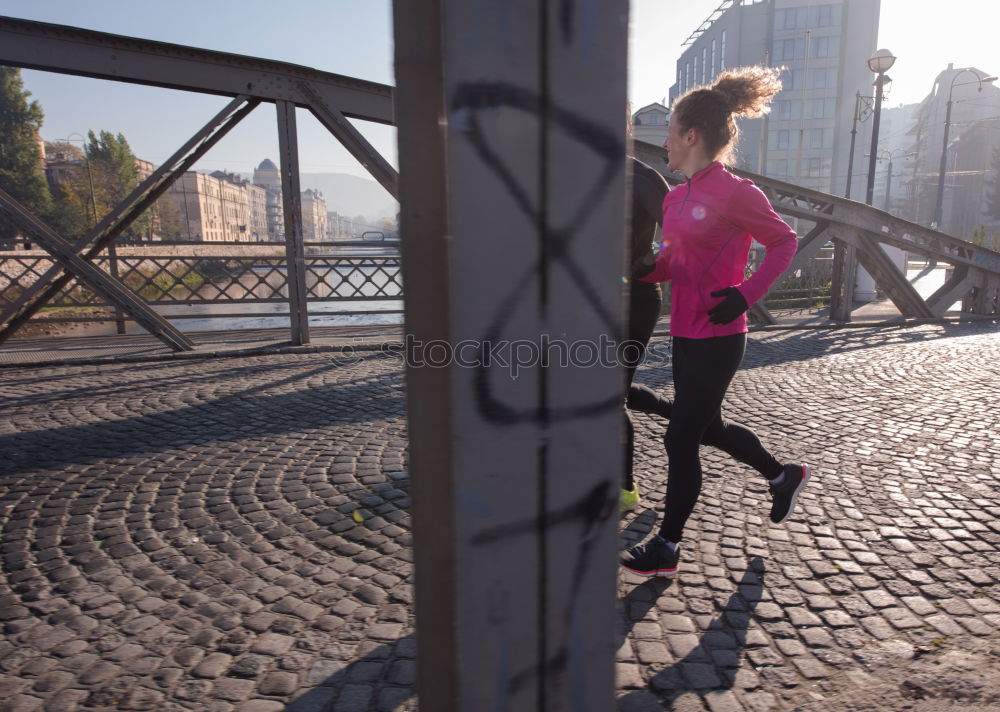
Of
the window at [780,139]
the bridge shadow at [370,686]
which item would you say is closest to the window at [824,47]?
the window at [780,139]

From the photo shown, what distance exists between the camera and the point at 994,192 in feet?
208

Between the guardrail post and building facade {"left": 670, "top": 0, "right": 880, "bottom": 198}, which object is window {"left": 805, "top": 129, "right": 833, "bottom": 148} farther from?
the guardrail post

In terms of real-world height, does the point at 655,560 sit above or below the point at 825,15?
below

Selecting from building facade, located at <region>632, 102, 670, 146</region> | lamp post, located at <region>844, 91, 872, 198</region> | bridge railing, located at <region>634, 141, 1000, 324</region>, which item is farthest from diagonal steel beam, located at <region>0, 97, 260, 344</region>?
building facade, located at <region>632, 102, 670, 146</region>

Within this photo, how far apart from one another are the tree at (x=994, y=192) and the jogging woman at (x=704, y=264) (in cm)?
7619

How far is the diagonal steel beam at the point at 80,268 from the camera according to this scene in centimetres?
642

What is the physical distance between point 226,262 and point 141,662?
979 centimetres

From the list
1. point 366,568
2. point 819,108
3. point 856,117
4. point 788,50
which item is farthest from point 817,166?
point 366,568

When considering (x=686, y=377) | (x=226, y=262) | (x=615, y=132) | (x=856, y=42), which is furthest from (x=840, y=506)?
(x=856, y=42)

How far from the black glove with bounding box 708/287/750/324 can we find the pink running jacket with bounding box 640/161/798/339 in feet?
0.15

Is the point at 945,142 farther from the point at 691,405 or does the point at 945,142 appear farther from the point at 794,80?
the point at 691,405

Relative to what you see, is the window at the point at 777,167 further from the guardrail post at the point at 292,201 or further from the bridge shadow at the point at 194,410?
the bridge shadow at the point at 194,410

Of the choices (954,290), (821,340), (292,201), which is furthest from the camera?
(954,290)

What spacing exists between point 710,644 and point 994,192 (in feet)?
265
